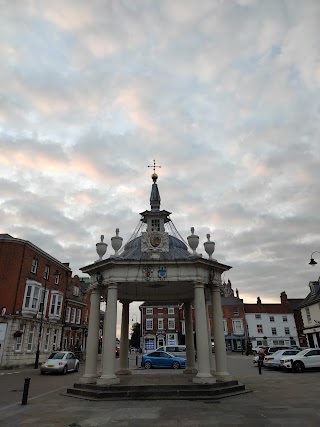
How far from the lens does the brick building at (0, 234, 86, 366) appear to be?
1185 inches

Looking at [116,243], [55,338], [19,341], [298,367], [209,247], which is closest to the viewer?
[116,243]

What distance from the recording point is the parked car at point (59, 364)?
23.8 meters

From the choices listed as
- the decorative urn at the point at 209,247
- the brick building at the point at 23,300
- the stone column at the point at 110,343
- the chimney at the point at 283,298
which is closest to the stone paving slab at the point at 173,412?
the stone column at the point at 110,343


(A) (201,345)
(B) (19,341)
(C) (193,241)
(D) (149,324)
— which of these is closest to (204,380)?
(A) (201,345)

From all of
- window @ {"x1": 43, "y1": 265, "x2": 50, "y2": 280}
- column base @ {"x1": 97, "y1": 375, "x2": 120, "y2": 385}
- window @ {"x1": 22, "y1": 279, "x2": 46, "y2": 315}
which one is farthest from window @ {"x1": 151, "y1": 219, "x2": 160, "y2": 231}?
window @ {"x1": 43, "y1": 265, "x2": 50, "y2": 280}

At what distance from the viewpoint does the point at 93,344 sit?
14.8 metres

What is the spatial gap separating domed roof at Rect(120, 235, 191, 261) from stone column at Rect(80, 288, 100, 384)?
8.41 feet

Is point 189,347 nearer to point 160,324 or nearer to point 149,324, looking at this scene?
point 160,324

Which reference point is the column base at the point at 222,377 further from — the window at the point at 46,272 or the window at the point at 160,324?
the window at the point at 160,324

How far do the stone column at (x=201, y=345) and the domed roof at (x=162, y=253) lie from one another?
1963 mm

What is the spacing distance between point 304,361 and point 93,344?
660 inches

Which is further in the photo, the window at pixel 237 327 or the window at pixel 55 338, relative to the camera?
the window at pixel 237 327

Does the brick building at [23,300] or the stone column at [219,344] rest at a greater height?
the brick building at [23,300]

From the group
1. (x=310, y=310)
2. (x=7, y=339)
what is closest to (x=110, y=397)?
(x=7, y=339)
